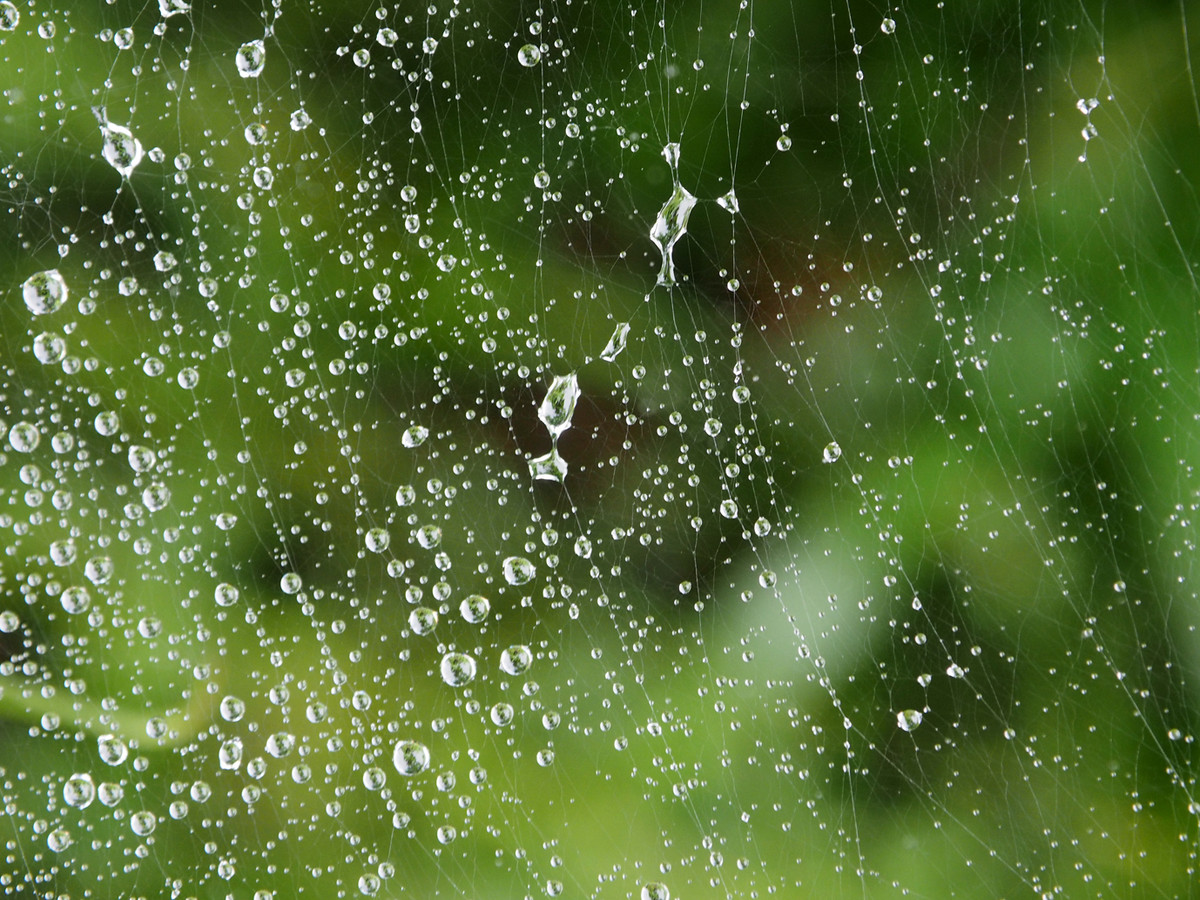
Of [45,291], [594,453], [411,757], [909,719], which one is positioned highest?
[45,291]

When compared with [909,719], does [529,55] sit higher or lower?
higher

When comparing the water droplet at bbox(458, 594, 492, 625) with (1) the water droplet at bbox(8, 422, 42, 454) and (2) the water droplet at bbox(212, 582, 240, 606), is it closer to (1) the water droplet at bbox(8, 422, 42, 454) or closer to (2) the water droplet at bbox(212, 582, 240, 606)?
(2) the water droplet at bbox(212, 582, 240, 606)

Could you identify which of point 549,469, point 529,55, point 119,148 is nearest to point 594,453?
point 549,469

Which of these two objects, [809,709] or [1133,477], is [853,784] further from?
[1133,477]

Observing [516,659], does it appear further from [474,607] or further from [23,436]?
[23,436]

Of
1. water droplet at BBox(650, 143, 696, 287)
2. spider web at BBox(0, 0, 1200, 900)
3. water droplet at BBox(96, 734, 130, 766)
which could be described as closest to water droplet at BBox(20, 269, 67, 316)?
spider web at BBox(0, 0, 1200, 900)

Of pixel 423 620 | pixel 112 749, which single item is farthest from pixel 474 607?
pixel 112 749

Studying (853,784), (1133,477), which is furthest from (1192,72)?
(853,784)
